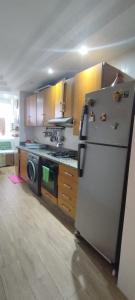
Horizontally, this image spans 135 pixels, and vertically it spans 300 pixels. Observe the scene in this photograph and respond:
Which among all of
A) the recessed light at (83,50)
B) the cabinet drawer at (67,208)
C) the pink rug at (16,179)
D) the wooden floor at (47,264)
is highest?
the recessed light at (83,50)

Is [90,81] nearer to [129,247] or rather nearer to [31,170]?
[129,247]

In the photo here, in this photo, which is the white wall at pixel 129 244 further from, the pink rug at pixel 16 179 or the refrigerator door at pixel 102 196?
the pink rug at pixel 16 179

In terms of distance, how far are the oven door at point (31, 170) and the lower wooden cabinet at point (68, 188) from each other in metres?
0.90

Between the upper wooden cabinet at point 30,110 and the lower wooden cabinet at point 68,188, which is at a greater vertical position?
the upper wooden cabinet at point 30,110

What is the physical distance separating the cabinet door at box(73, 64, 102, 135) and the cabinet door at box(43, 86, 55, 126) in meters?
0.87

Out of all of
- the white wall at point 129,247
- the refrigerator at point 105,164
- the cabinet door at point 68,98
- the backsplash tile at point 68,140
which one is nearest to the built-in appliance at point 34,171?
the backsplash tile at point 68,140

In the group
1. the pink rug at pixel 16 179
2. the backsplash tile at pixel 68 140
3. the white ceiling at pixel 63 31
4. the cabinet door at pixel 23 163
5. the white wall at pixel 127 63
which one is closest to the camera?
the white ceiling at pixel 63 31

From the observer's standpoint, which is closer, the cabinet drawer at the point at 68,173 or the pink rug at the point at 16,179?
the cabinet drawer at the point at 68,173

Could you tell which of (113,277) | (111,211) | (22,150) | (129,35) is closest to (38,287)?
(113,277)

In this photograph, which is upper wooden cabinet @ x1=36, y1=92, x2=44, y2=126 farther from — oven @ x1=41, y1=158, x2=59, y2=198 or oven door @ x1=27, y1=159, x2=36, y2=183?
oven @ x1=41, y1=158, x2=59, y2=198

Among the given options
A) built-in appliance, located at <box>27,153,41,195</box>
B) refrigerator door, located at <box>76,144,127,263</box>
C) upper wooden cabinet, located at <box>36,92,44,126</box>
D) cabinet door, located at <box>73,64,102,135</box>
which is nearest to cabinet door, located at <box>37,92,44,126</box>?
upper wooden cabinet, located at <box>36,92,44,126</box>

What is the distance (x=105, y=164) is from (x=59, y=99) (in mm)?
1871

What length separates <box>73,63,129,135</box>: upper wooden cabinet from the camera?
7.11 feet

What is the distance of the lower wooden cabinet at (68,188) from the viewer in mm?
2416
